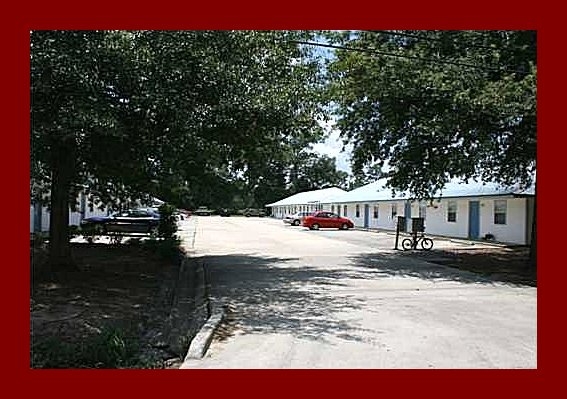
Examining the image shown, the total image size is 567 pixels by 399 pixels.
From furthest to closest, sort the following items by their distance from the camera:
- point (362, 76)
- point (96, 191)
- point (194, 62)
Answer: point (96, 191) → point (362, 76) → point (194, 62)

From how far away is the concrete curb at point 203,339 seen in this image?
259 inches

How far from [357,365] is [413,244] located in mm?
18067

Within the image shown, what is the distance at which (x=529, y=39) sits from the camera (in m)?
14.1

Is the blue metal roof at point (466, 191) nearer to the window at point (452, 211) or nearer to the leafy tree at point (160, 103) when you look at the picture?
the window at point (452, 211)

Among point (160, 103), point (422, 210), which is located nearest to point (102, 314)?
point (160, 103)

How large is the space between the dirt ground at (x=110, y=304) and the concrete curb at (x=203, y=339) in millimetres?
284

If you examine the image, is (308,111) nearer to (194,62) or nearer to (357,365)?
(194,62)

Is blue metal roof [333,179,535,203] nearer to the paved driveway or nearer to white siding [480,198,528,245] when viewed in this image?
white siding [480,198,528,245]

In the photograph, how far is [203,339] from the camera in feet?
23.4

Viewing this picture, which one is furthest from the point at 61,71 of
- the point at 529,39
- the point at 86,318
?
the point at 529,39

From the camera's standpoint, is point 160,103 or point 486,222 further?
point 486,222

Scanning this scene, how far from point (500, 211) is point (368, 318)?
839 inches

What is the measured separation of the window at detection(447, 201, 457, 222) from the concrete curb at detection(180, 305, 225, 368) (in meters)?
25.4

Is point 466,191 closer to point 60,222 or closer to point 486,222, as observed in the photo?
point 486,222
